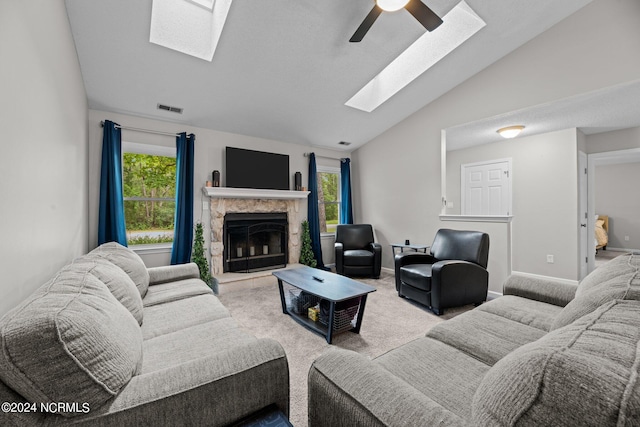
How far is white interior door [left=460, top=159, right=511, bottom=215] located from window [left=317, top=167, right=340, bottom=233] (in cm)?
259

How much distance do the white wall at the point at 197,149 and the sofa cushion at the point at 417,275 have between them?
2449mm

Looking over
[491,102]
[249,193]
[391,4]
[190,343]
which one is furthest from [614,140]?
[190,343]

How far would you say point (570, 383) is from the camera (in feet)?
1.76

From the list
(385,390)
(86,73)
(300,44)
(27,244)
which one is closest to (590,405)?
(385,390)

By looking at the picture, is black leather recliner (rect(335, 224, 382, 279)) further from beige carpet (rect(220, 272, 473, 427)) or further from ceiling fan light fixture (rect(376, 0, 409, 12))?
ceiling fan light fixture (rect(376, 0, 409, 12))

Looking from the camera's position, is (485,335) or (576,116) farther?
(576,116)

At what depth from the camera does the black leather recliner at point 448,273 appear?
2969 millimetres

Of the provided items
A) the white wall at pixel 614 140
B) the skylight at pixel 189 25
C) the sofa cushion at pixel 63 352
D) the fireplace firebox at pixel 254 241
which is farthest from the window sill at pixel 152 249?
the white wall at pixel 614 140

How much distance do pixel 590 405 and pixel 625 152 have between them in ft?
19.1

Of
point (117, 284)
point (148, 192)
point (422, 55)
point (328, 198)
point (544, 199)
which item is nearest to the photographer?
point (117, 284)

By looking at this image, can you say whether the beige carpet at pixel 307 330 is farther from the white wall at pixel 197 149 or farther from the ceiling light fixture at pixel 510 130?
the ceiling light fixture at pixel 510 130

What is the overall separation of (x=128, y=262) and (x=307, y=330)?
1.66 meters

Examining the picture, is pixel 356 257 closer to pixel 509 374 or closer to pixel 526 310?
pixel 526 310

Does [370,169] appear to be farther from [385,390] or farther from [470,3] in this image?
[385,390]
